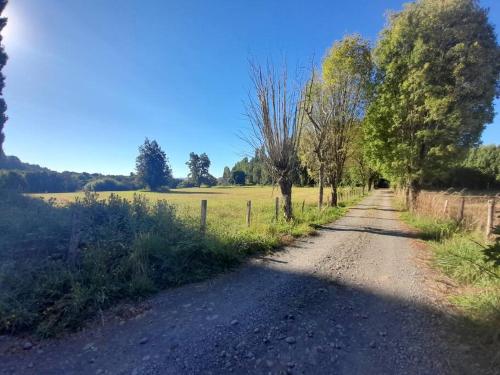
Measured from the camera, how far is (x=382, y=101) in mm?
15133

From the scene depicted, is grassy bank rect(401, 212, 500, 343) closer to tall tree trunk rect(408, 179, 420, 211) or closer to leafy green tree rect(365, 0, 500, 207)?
leafy green tree rect(365, 0, 500, 207)

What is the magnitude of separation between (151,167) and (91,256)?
8600cm

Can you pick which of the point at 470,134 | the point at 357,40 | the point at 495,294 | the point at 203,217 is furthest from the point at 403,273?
the point at 357,40

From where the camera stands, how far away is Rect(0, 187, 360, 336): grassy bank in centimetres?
324

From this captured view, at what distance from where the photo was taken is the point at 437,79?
12.5 meters

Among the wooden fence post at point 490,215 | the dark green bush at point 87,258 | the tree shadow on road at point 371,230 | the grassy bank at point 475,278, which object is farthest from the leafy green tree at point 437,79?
the dark green bush at point 87,258

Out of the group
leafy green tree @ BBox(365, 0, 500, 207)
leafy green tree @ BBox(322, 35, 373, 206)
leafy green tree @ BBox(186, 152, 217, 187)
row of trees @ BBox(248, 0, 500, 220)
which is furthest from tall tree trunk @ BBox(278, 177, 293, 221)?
leafy green tree @ BBox(186, 152, 217, 187)

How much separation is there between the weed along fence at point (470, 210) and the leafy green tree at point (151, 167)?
82.0m

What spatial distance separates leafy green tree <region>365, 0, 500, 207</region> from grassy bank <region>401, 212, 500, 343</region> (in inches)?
279

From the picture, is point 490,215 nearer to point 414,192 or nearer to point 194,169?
point 414,192

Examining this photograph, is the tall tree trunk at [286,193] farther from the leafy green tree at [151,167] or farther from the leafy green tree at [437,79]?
the leafy green tree at [151,167]

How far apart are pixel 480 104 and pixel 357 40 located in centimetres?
832

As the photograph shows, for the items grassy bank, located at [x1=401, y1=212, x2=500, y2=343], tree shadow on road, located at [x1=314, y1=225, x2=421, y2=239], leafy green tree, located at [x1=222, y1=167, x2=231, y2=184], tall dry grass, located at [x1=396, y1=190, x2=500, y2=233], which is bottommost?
tree shadow on road, located at [x1=314, y1=225, x2=421, y2=239]

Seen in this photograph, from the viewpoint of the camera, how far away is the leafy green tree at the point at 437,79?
11.7 meters
